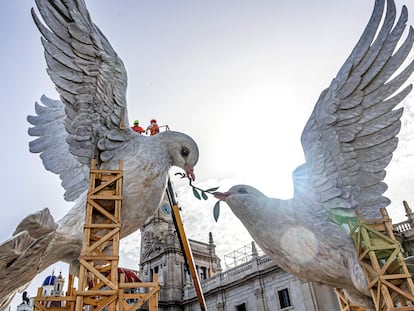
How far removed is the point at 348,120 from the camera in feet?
18.8

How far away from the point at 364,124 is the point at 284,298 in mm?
17508

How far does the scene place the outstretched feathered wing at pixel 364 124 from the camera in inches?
217

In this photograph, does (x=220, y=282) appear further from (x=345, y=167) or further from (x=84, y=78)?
(x=84, y=78)

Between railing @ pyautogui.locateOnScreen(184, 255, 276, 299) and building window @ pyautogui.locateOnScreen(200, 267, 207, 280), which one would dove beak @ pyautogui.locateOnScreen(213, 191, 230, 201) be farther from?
building window @ pyautogui.locateOnScreen(200, 267, 207, 280)

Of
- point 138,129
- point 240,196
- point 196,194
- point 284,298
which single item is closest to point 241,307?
point 284,298

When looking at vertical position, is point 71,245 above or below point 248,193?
below

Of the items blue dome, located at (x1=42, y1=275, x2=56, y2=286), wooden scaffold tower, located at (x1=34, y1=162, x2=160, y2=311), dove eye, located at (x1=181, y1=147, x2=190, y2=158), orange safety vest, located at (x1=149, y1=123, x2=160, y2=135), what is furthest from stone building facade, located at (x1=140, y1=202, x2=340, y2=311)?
blue dome, located at (x1=42, y1=275, x2=56, y2=286)

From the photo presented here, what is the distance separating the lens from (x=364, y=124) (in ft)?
18.6

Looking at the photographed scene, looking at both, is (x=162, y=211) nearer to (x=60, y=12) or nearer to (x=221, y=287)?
(x=221, y=287)

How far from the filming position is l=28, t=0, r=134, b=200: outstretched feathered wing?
583 cm

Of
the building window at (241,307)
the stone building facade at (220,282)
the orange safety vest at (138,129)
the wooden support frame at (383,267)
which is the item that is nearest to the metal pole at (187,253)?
the wooden support frame at (383,267)

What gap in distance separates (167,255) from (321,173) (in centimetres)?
2554

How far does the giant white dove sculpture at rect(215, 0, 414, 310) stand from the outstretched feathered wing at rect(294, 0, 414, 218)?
0.05 ft

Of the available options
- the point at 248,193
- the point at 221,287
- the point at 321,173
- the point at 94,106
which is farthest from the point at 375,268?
the point at 221,287
